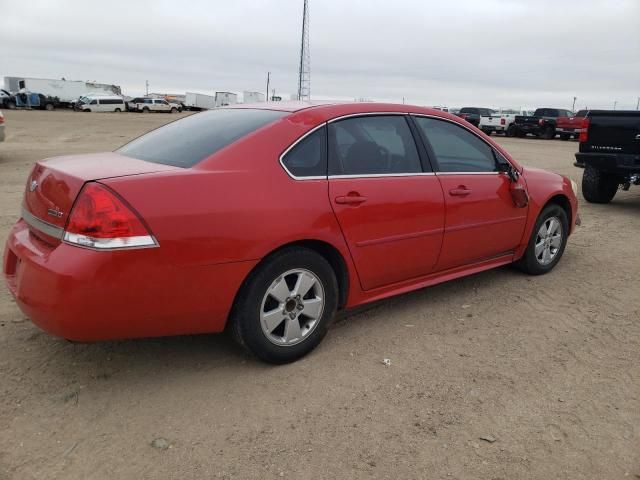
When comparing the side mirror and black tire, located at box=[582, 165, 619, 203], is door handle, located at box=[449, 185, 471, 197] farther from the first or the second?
black tire, located at box=[582, 165, 619, 203]

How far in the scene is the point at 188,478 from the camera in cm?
230

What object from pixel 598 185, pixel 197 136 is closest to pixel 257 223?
pixel 197 136

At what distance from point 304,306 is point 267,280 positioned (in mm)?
326

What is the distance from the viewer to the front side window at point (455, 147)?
399 cm

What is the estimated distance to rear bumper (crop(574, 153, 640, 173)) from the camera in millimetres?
7883

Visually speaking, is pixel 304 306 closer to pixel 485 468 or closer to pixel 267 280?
pixel 267 280

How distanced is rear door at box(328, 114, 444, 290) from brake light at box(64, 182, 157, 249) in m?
1.16

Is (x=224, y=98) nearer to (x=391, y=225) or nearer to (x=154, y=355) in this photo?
(x=391, y=225)

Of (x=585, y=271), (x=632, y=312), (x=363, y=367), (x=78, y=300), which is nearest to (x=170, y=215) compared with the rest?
(x=78, y=300)

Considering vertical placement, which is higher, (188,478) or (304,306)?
(304,306)

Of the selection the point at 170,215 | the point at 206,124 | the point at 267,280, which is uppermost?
the point at 206,124

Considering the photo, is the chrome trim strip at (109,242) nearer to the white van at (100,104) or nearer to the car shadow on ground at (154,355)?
the car shadow on ground at (154,355)

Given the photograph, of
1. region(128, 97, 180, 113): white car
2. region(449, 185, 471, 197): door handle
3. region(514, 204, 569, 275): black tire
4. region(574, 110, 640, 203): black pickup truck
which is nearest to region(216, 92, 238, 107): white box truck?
region(128, 97, 180, 113): white car

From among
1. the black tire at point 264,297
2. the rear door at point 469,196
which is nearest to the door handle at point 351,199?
the black tire at point 264,297
